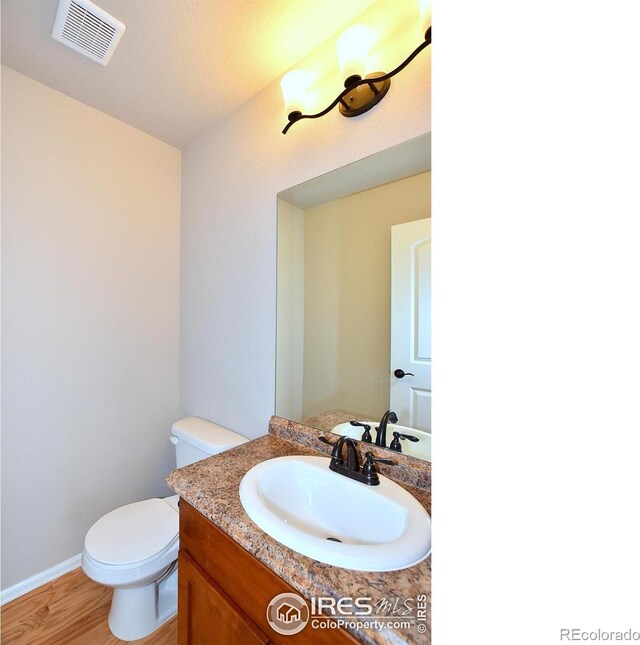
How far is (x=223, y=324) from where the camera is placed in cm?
163

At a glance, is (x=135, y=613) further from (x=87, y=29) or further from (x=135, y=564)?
(x=87, y=29)

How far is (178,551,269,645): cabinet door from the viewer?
0.70 m

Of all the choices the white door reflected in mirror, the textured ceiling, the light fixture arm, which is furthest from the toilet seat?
the textured ceiling

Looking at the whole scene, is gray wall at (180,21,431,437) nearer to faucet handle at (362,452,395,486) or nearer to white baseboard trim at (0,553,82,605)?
faucet handle at (362,452,395,486)

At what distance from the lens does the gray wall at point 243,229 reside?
1.14 m

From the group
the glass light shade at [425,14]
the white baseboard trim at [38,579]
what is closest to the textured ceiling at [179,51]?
the glass light shade at [425,14]

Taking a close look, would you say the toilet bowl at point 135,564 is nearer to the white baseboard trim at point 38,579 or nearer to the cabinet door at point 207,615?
the cabinet door at point 207,615

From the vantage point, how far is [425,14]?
0.85 metres
